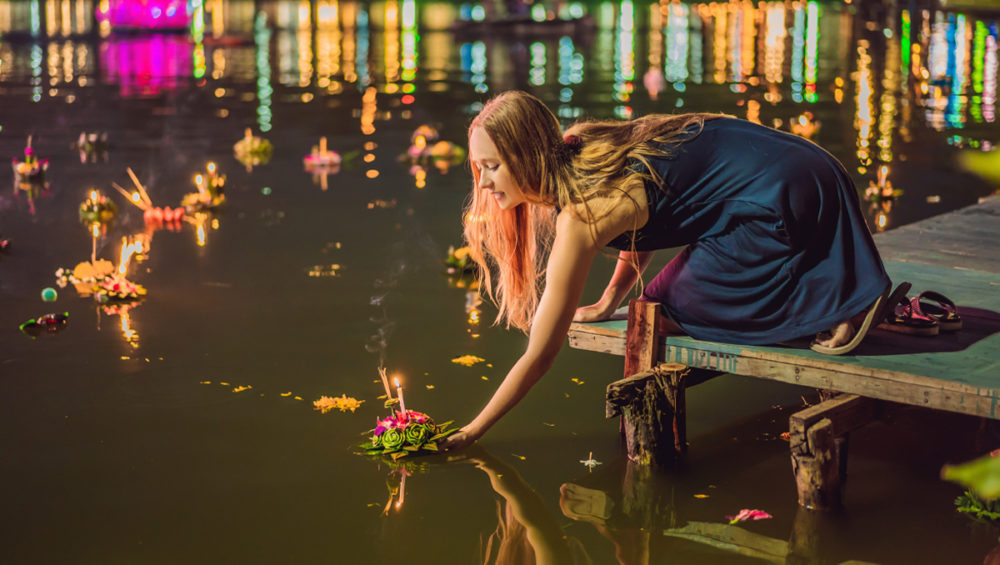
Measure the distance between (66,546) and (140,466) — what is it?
0.65 meters

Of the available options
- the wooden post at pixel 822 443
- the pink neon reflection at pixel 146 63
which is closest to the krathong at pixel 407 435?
the wooden post at pixel 822 443

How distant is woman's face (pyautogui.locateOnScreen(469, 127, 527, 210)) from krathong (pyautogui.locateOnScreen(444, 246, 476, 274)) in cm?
326

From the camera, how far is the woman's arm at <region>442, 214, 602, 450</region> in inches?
139

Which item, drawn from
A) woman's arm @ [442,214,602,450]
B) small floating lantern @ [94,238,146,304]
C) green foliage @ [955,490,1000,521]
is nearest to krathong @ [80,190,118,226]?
small floating lantern @ [94,238,146,304]

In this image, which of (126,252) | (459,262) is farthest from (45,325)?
(459,262)

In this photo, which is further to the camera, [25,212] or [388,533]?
[25,212]

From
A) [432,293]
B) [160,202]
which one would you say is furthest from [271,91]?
[432,293]

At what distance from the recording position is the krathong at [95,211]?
27.6ft

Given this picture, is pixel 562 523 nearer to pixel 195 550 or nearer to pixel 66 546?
pixel 195 550

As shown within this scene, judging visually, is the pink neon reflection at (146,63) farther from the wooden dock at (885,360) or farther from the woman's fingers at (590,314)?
the wooden dock at (885,360)

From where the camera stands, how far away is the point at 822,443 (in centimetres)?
343

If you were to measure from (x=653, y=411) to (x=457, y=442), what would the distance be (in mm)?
809

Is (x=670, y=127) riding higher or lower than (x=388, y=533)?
higher

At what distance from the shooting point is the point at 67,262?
7258 mm
